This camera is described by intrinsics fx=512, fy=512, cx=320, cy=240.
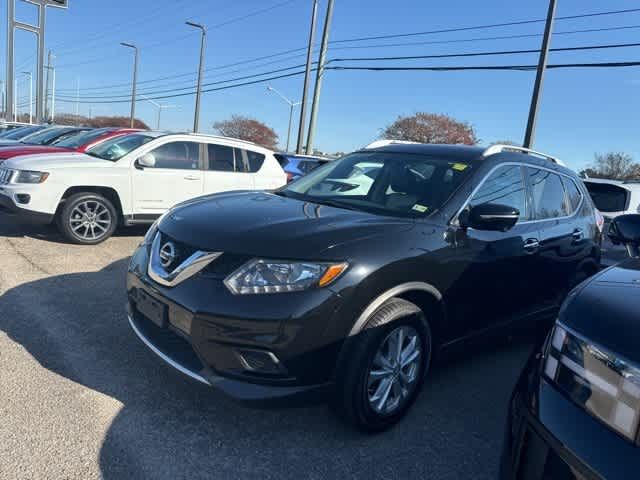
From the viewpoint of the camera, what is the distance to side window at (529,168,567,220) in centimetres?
410

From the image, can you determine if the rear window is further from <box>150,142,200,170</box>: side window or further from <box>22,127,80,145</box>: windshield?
<box>22,127,80,145</box>: windshield

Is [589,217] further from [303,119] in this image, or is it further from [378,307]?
[303,119]

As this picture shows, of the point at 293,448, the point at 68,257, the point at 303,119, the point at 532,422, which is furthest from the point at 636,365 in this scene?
the point at 303,119

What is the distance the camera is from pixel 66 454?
2.55m

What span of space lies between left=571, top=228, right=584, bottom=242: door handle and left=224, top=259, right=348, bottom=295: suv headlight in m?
2.71

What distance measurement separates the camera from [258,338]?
253 centimetres

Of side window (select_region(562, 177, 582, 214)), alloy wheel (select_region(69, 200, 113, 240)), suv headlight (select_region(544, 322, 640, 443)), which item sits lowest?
alloy wheel (select_region(69, 200, 113, 240))

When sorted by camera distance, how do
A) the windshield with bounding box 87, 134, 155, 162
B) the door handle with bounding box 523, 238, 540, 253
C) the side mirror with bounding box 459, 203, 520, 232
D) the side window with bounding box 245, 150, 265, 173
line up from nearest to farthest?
the side mirror with bounding box 459, 203, 520, 232 < the door handle with bounding box 523, 238, 540, 253 < the windshield with bounding box 87, 134, 155, 162 < the side window with bounding box 245, 150, 265, 173

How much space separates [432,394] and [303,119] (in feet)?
62.1

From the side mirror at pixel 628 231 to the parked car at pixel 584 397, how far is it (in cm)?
103

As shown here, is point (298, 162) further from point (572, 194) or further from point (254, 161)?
point (572, 194)

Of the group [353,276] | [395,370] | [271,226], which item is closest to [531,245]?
[395,370]

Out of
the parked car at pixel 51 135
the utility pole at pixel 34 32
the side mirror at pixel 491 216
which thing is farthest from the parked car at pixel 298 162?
the utility pole at pixel 34 32

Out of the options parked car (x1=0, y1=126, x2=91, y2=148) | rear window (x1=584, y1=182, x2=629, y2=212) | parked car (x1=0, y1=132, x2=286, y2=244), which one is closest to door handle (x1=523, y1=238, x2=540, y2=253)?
rear window (x1=584, y1=182, x2=629, y2=212)
